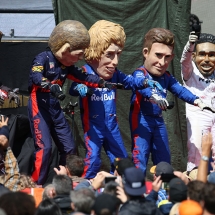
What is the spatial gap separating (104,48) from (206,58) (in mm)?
1215

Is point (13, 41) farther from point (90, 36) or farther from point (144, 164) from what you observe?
point (144, 164)

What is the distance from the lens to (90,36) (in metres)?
6.29

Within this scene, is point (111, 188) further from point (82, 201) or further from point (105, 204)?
point (105, 204)

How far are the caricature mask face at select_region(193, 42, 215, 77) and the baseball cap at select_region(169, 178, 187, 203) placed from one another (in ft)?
8.03

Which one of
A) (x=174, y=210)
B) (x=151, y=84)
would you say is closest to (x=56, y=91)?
(x=151, y=84)

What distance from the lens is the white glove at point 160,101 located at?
229 inches

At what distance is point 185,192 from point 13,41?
408 cm

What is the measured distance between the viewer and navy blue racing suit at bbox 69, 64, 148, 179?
612 cm

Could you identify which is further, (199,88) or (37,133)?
(199,88)

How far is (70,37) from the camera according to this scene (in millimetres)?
5938

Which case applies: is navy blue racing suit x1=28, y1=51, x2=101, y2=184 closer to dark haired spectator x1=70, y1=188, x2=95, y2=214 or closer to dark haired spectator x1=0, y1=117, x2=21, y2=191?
dark haired spectator x1=0, y1=117, x2=21, y2=191

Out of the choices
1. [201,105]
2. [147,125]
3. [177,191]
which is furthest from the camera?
[147,125]

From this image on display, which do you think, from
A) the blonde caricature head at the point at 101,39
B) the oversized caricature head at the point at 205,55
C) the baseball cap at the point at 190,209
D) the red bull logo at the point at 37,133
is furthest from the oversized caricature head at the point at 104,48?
the baseball cap at the point at 190,209

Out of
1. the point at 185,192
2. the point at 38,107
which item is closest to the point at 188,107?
the point at 38,107
